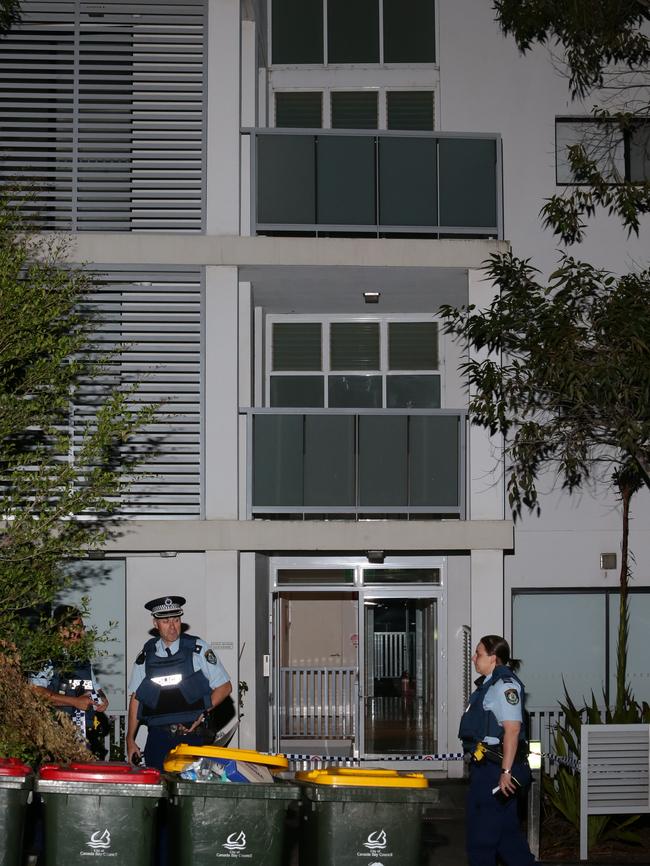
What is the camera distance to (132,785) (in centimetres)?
730

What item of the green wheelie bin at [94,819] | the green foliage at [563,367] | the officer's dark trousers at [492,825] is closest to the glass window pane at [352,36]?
the green foliage at [563,367]

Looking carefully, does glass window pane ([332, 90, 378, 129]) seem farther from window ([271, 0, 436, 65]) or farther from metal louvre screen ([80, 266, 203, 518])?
metal louvre screen ([80, 266, 203, 518])

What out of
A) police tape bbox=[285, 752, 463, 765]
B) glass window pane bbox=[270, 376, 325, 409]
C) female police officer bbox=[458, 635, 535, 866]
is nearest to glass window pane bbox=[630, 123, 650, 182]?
glass window pane bbox=[270, 376, 325, 409]

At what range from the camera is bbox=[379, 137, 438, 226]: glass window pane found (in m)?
14.3

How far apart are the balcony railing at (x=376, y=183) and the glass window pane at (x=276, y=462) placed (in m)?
2.15

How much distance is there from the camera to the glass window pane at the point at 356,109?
1628 cm

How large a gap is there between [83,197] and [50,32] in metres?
1.98

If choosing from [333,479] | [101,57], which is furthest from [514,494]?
[101,57]

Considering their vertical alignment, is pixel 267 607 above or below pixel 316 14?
below

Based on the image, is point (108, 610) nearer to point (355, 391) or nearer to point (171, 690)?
point (355, 391)

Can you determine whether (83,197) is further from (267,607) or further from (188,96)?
(267,607)

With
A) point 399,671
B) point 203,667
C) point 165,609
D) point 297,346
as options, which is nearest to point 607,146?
point 297,346

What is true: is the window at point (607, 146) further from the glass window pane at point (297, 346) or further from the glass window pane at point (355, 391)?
the glass window pane at point (297, 346)

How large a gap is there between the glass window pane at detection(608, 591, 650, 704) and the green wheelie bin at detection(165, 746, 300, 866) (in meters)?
8.48
